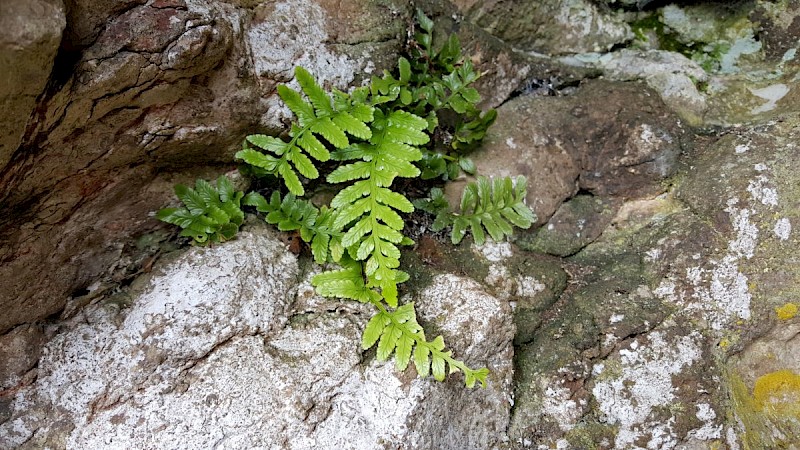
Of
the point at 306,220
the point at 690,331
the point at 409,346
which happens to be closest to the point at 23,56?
the point at 306,220

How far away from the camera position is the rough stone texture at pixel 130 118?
2701mm

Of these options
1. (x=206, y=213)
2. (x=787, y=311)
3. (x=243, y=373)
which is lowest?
(x=243, y=373)

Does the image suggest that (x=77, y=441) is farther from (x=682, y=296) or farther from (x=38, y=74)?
(x=682, y=296)

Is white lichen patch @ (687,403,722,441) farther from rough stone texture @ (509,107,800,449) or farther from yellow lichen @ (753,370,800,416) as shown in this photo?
yellow lichen @ (753,370,800,416)

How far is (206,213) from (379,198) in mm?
974

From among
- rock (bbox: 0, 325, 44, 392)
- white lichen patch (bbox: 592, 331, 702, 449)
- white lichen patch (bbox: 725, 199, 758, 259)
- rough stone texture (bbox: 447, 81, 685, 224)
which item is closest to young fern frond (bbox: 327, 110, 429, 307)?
rough stone texture (bbox: 447, 81, 685, 224)

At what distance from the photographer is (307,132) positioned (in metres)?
3.33

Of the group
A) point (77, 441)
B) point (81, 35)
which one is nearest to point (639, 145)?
point (81, 35)

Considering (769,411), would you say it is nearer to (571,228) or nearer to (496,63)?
(571,228)

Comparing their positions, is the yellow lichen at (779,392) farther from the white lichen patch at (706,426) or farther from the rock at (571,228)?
the rock at (571,228)

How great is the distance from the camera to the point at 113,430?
2814 millimetres

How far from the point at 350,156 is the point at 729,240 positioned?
224cm

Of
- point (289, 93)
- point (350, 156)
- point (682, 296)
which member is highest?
point (289, 93)

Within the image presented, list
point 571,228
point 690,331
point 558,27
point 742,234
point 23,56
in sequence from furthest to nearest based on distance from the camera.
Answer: point 558,27
point 571,228
point 742,234
point 690,331
point 23,56
